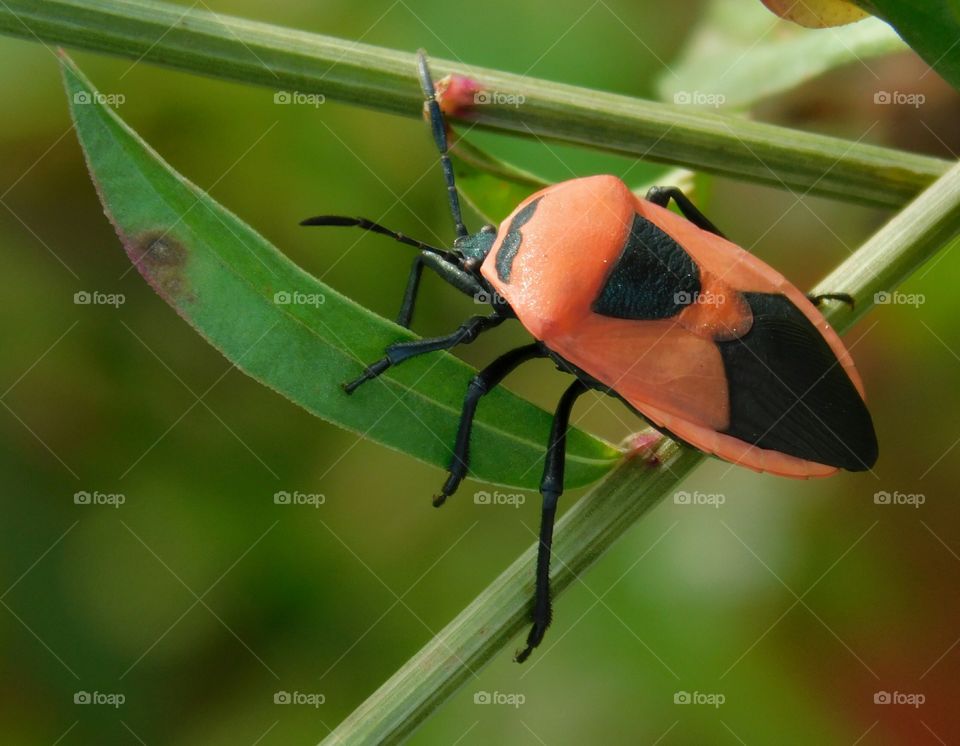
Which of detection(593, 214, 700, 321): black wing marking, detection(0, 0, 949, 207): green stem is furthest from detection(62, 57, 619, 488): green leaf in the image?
detection(593, 214, 700, 321): black wing marking

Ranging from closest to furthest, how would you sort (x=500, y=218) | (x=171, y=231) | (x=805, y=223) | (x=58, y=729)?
1. (x=171, y=231)
2. (x=500, y=218)
3. (x=58, y=729)
4. (x=805, y=223)

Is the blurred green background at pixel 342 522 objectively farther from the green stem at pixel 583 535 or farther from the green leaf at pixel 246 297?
the green leaf at pixel 246 297

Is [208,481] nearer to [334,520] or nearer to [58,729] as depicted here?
[334,520]

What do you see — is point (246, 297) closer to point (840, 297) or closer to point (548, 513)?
point (548, 513)

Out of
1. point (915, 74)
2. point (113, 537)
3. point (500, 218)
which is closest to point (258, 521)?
point (113, 537)

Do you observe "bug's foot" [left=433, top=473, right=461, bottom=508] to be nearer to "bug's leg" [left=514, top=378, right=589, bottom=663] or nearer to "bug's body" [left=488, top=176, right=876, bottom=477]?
"bug's leg" [left=514, top=378, right=589, bottom=663]

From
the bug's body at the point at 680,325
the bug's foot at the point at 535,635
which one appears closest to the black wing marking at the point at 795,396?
the bug's body at the point at 680,325
